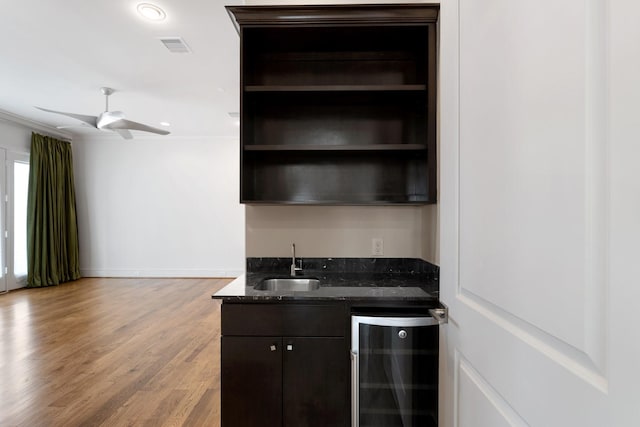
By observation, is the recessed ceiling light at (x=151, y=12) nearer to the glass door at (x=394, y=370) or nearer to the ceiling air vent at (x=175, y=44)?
the ceiling air vent at (x=175, y=44)

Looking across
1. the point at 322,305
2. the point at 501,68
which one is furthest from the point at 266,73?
the point at 501,68

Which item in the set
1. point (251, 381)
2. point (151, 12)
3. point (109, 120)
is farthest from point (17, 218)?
point (251, 381)

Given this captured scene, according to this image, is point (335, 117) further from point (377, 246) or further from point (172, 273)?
point (172, 273)

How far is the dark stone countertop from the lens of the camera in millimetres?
1643

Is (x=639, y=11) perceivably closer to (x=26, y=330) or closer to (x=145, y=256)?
(x=26, y=330)

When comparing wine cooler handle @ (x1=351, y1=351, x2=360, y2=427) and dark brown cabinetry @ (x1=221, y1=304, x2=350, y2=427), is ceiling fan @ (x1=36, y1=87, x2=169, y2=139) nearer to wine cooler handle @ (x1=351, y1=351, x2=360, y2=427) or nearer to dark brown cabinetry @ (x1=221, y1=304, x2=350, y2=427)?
dark brown cabinetry @ (x1=221, y1=304, x2=350, y2=427)

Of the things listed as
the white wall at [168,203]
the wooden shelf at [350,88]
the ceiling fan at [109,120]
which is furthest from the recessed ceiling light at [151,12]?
the white wall at [168,203]

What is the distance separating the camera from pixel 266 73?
7.52ft

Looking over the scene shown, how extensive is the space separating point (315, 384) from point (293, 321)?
0.32 metres

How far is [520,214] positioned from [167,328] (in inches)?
158

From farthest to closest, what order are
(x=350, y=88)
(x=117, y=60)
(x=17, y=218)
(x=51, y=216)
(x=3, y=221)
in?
(x=51, y=216)
(x=17, y=218)
(x=3, y=221)
(x=117, y=60)
(x=350, y=88)

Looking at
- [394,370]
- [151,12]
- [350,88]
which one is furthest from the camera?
[151,12]

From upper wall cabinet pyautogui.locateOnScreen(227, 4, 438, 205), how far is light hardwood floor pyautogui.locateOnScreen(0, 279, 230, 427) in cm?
157

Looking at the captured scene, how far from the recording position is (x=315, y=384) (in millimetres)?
1638
